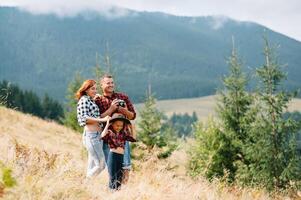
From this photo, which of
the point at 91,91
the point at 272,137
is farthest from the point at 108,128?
the point at 272,137


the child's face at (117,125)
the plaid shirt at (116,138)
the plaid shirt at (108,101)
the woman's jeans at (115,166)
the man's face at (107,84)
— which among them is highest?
the man's face at (107,84)

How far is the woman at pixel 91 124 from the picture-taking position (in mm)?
8273

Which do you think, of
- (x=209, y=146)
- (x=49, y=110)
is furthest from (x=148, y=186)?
(x=49, y=110)

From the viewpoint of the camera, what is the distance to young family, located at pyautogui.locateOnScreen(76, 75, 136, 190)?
309 inches

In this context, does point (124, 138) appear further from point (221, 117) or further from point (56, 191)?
point (221, 117)

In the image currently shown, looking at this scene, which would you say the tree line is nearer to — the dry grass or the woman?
the dry grass

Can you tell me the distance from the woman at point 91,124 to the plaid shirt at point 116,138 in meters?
0.34

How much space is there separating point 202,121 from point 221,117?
250 cm

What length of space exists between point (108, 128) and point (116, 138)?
228mm

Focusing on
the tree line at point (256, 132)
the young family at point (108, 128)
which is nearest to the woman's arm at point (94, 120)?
the young family at point (108, 128)

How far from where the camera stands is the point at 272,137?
63.9 ft

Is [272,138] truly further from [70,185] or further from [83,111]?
[70,185]

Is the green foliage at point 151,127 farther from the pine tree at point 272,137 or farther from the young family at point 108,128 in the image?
the young family at point 108,128

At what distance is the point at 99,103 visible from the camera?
848cm
